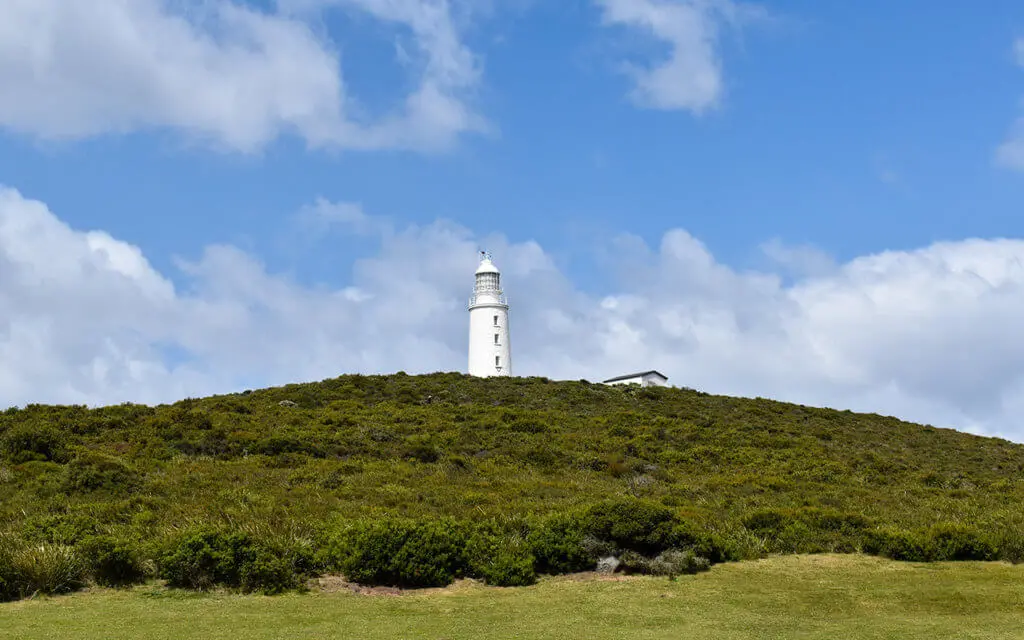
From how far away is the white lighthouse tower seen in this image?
6725 centimetres

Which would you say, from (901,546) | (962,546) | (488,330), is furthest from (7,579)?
(488,330)

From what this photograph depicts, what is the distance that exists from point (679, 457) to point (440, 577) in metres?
19.1

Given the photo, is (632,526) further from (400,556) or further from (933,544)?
(933,544)

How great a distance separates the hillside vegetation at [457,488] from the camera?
58.2 feet

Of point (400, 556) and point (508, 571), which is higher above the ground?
point (400, 556)

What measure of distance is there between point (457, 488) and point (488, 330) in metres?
41.7

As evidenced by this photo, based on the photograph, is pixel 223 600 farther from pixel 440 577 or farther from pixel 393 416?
pixel 393 416

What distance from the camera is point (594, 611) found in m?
15.8

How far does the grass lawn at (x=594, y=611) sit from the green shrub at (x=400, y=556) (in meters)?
0.47

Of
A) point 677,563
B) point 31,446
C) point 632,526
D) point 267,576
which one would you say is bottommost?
point 267,576

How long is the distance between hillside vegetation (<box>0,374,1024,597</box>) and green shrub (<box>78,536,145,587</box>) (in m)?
0.04

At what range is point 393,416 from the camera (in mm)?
41938

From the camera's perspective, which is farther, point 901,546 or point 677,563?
point 901,546

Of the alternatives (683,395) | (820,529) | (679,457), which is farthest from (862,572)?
(683,395)
